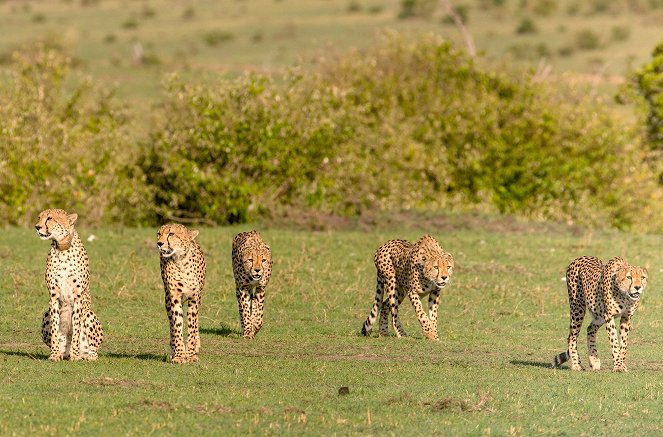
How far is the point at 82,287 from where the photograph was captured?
12.9 metres

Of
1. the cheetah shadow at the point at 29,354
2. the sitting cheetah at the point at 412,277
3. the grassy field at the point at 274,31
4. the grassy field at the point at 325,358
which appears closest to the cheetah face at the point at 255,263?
the grassy field at the point at 325,358

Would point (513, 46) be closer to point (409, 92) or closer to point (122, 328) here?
point (409, 92)

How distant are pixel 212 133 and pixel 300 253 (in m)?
5.75

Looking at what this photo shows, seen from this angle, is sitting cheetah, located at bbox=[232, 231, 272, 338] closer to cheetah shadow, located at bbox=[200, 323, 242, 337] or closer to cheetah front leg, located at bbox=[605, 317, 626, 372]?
cheetah shadow, located at bbox=[200, 323, 242, 337]

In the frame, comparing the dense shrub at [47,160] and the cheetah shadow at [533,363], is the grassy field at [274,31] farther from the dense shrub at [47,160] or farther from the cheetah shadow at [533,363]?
the cheetah shadow at [533,363]

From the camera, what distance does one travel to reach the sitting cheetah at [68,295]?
12805 millimetres

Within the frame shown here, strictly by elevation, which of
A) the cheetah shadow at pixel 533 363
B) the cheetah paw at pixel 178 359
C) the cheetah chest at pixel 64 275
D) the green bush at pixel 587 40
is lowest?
the cheetah shadow at pixel 533 363

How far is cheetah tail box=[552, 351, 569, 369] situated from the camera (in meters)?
13.5

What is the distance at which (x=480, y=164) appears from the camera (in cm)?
3072

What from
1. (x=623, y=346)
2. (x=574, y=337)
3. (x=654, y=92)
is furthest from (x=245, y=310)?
(x=654, y=92)

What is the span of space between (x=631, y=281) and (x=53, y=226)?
521 cm

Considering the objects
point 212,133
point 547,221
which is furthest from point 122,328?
point 547,221

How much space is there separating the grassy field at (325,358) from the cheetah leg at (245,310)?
0.16m

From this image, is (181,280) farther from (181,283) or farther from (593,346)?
(593,346)
